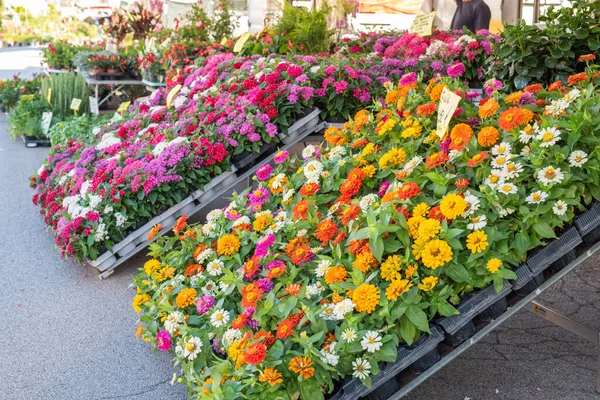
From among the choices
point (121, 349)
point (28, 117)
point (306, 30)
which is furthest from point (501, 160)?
point (28, 117)

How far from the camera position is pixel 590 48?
118 inches

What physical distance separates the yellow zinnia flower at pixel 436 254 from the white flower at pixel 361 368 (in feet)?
1.08

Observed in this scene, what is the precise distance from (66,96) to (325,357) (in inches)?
268

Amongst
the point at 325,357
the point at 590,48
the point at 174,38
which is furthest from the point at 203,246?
the point at 174,38

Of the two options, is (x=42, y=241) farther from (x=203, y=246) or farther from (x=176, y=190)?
(x=203, y=246)

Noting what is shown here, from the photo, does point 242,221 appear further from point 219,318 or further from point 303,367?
point 303,367

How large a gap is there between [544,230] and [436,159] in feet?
1.49

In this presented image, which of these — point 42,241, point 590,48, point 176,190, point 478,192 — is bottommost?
point 42,241

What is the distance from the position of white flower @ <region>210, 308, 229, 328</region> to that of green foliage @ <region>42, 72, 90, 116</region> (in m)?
6.22

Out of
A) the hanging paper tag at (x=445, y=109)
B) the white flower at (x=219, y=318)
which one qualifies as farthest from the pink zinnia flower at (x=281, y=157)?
the white flower at (x=219, y=318)

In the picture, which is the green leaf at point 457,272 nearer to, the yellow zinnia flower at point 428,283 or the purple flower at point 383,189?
the yellow zinnia flower at point 428,283

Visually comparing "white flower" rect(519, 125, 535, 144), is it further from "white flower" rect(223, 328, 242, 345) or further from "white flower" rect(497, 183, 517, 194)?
"white flower" rect(223, 328, 242, 345)

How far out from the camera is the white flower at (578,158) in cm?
208

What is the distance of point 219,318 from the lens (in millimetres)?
2322
